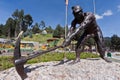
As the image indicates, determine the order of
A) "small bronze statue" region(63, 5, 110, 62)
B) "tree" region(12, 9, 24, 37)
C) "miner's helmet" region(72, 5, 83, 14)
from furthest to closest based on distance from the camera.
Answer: "tree" region(12, 9, 24, 37) < "miner's helmet" region(72, 5, 83, 14) < "small bronze statue" region(63, 5, 110, 62)

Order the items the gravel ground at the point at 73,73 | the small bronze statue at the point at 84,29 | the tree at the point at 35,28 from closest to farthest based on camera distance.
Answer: the gravel ground at the point at 73,73
the small bronze statue at the point at 84,29
the tree at the point at 35,28

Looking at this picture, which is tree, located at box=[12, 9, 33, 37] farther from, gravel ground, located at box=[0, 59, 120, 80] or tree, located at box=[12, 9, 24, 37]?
gravel ground, located at box=[0, 59, 120, 80]

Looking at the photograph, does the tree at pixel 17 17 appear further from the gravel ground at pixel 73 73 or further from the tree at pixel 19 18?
the gravel ground at pixel 73 73

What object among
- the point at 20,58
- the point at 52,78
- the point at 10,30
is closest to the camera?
the point at 20,58

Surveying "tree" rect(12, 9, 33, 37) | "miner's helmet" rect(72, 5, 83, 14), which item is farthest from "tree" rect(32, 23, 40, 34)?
"miner's helmet" rect(72, 5, 83, 14)

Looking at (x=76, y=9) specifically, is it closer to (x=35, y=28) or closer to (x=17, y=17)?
(x=17, y=17)

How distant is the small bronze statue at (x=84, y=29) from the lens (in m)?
6.79

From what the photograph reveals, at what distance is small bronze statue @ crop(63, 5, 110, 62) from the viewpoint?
22.3 feet

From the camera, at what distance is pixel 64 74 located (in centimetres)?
648

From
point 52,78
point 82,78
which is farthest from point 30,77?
point 82,78

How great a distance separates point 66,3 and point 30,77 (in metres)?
7.01

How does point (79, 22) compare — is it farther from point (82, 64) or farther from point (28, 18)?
point (28, 18)

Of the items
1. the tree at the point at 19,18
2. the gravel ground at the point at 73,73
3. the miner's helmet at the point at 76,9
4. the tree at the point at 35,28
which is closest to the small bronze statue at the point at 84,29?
the miner's helmet at the point at 76,9

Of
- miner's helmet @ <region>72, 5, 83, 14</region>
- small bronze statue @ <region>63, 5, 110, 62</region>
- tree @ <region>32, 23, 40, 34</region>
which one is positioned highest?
tree @ <region>32, 23, 40, 34</region>
